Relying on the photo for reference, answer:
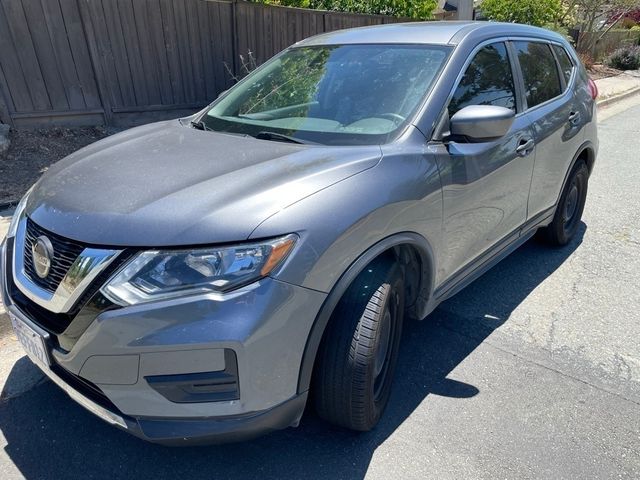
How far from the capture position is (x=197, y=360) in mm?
1688

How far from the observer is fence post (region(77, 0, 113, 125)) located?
608cm

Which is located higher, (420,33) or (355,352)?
(420,33)

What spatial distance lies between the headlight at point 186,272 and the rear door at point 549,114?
2.42 m

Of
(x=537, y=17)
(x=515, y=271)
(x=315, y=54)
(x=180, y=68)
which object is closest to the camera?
(x=315, y=54)

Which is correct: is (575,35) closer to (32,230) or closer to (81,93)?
(81,93)

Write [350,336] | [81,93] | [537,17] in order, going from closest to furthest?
[350,336], [81,93], [537,17]

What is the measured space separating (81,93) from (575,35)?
22780 millimetres

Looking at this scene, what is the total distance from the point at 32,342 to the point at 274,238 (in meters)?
1.10

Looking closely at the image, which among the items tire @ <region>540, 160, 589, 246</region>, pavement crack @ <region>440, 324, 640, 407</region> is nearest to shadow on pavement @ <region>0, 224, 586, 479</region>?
pavement crack @ <region>440, 324, 640, 407</region>

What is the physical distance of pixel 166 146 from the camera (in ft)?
8.13

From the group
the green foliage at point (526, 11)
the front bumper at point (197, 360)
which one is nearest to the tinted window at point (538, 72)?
the front bumper at point (197, 360)

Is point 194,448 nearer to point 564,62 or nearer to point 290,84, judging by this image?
point 290,84

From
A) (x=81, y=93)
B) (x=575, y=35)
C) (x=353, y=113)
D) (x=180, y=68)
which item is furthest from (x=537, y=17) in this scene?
(x=353, y=113)

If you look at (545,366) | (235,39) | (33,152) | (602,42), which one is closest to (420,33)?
(545,366)
